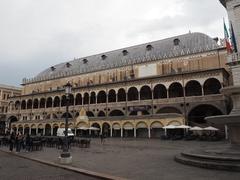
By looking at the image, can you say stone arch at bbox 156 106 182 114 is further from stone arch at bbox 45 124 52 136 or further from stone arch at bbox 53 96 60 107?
stone arch at bbox 53 96 60 107

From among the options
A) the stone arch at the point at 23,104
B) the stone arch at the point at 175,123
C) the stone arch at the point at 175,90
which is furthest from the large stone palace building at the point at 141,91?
the stone arch at the point at 23,104

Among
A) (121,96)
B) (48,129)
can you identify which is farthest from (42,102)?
(121,96)

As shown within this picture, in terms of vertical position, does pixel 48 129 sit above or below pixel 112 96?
below

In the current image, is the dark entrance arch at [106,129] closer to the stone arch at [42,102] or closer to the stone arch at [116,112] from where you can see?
the stone arch at [116,112]

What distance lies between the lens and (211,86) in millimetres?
39562

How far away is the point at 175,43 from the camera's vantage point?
157ft

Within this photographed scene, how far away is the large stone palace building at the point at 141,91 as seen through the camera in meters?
38.0

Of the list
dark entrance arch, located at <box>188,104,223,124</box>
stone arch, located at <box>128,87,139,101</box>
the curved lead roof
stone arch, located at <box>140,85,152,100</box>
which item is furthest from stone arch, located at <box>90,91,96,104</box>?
dark entrance arch, located at <box>188,104,223,124</box>

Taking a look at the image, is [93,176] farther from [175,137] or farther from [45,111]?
[45,111]

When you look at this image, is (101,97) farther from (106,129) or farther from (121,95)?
(106,129)

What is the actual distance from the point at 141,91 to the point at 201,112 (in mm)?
10875

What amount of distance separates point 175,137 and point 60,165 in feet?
77.6

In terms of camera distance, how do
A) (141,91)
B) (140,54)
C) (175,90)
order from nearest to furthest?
1. (175,90)
2. (141,91)
3. (140,54)

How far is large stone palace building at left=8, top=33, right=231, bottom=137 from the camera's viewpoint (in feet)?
125
